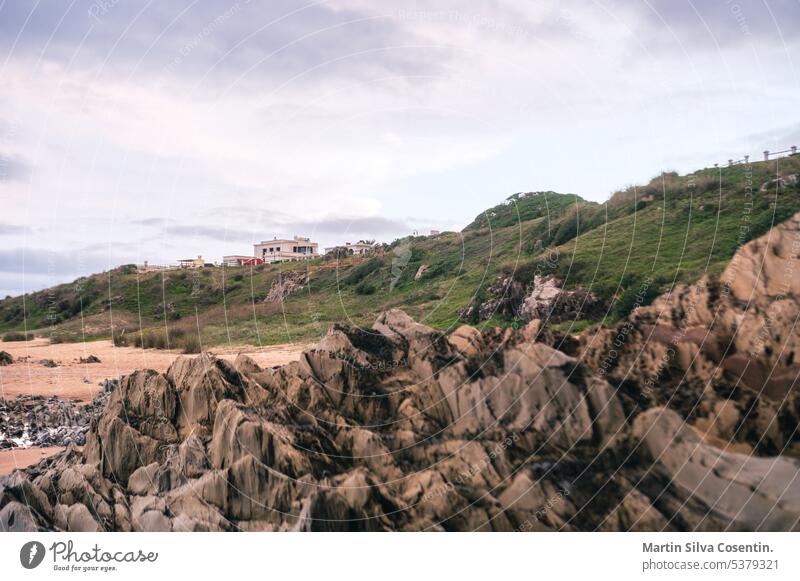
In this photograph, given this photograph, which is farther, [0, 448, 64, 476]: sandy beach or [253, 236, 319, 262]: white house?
[253, 236, 319, 262]: white house

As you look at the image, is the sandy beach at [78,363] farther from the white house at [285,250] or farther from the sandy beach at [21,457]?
the white house at [285,250]

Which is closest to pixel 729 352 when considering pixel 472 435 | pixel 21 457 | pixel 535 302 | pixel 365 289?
pixel 535 302

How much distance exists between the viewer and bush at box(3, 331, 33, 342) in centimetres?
1393

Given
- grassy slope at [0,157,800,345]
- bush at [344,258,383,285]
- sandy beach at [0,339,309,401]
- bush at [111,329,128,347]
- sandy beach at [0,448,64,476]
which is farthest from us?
bush at [111,329,128,347]

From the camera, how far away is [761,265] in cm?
901

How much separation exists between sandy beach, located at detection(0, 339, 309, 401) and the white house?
13.1ft

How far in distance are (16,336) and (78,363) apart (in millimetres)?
2266

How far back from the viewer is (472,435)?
347 inches

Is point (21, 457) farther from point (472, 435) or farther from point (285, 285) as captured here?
point (472, 435)

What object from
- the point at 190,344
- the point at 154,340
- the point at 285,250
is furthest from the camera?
the point at 285,250

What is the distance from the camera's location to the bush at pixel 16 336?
13.9m

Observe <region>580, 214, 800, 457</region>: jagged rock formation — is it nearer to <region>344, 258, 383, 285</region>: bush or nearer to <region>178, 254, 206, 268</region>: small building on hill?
<region>344, 258, 383, 285</region>: bush

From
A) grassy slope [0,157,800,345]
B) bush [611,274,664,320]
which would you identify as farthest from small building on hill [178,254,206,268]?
bush [611,274,664,320]

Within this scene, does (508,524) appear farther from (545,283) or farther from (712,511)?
(545,283)
